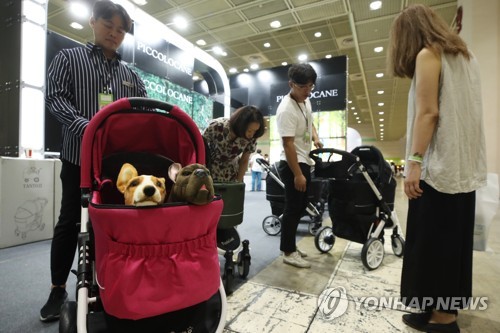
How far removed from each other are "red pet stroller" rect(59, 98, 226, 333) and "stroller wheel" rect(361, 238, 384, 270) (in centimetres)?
147

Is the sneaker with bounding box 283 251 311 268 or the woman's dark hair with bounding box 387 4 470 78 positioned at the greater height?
the woman's dark hair with bounding box 387 4 470 78

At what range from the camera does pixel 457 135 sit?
1.20 meters

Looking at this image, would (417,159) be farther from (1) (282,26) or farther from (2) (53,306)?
(1) (282,26)

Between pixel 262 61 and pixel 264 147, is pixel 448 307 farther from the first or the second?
pixel 264 147

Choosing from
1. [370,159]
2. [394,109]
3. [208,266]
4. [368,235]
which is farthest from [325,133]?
[394,109]

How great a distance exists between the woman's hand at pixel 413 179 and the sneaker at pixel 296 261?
3.49 ft

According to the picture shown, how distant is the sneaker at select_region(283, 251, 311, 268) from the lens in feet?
6.95

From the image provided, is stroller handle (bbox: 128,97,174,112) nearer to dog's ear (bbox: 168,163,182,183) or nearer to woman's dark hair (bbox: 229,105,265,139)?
dog's ear (bbox: 168,163,182,183)

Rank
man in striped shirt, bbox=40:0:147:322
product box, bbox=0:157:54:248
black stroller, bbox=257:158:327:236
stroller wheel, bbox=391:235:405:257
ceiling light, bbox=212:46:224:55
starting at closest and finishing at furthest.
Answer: man in striped shirt, bbox=40:0:147:322 < stroller wheel, bbox=391:235:405:257 < product box, bbox=0:157:54:248 < black stroller, bbox=257:158:327:236 < ceiling light, bbox=212:46:224:55

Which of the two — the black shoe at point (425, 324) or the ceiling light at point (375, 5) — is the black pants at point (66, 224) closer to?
the black shoe at point (425, 324)

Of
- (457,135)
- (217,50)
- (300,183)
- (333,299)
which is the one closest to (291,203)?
(300,183)

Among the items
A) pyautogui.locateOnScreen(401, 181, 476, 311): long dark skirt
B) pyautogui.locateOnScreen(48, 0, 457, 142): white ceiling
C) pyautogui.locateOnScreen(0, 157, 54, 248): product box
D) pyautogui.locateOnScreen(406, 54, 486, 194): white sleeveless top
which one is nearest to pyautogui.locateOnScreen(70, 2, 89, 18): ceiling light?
pyautogui.locateOnScreen(48, 0, 457, 142): white ceiling

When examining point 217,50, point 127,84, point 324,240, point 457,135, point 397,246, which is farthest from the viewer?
point 217,50

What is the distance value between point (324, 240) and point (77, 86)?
2215 mm
